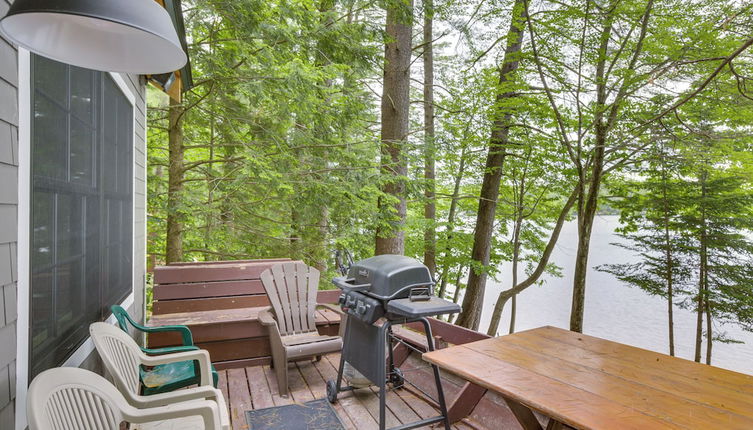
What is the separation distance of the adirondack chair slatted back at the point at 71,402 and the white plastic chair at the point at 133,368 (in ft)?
1.06

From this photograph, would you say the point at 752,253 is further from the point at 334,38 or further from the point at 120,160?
the point at 120,160

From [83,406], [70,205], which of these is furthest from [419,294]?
[70,205]

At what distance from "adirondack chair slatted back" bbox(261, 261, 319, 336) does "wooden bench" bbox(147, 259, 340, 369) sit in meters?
0.24

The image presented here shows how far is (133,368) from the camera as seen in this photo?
6.98ft

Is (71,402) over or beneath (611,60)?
beneath

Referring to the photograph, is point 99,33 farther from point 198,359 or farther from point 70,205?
point 198,359

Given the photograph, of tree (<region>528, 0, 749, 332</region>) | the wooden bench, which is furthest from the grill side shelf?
tree (<region>528, 0, 749, 332</region>)

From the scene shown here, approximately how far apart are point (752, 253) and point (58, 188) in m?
7.98

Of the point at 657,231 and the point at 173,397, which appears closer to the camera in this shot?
the point at 173,397

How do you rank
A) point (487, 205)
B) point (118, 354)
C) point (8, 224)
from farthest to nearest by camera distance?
point (487, 205), point (118, 354), point (8, 224)

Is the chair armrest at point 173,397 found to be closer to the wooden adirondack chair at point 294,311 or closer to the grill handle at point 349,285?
the grill handle at point 349,285

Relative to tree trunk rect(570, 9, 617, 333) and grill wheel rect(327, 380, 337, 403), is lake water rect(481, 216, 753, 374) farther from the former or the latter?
grill wheel rect(327, 380, 337, 403)

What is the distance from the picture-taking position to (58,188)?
161 cm

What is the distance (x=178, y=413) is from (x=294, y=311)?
89.8 inches
